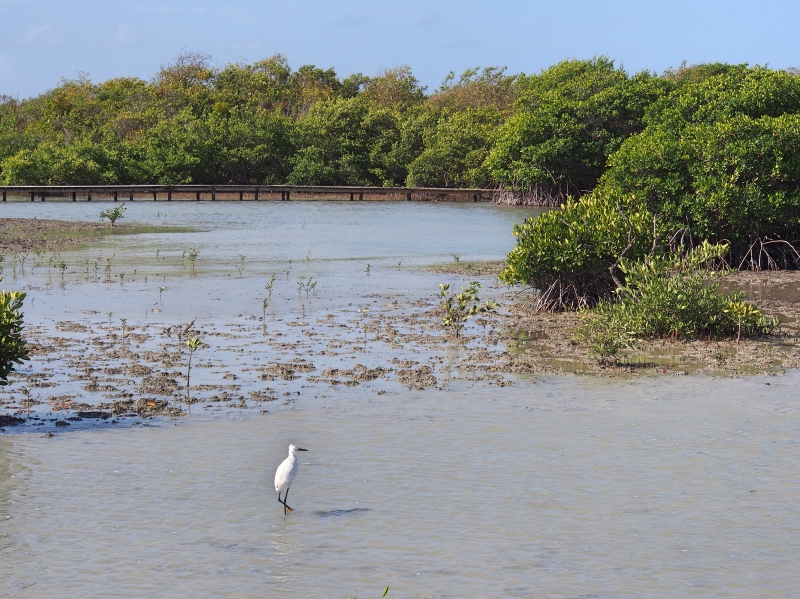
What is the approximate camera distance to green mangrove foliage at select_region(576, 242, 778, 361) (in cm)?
1505

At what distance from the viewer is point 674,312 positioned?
1524 centimetres

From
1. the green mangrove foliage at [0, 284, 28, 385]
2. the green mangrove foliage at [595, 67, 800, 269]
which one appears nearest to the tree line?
the green mangrove foliage at [595, 67, 800, 269]

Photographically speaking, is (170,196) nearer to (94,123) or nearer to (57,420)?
(94,123)

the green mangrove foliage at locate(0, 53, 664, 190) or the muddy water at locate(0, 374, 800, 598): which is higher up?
the green mangrove foliage at locate(0, 53, 664, 190)

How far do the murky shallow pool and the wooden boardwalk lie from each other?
45069mm

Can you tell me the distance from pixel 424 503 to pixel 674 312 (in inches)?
303

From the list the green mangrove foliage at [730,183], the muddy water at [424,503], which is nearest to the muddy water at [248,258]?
the green mangrove foliage at [730,183]

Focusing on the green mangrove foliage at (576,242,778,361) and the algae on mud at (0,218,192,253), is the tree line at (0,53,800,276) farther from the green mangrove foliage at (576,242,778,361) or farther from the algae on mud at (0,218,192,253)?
the algae on mud at (0,218,192,253)

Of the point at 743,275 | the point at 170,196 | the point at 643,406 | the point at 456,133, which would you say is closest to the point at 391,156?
the point at 456,133

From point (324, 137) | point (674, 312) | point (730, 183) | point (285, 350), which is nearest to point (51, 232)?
point (730, 183)

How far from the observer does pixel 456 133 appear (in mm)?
68750

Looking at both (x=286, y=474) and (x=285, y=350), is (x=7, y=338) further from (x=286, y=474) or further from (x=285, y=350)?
(x=285, y=350)

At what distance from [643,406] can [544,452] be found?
→ 2.21 meters

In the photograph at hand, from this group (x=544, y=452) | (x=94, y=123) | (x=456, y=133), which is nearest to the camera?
(x=544, y=452)
